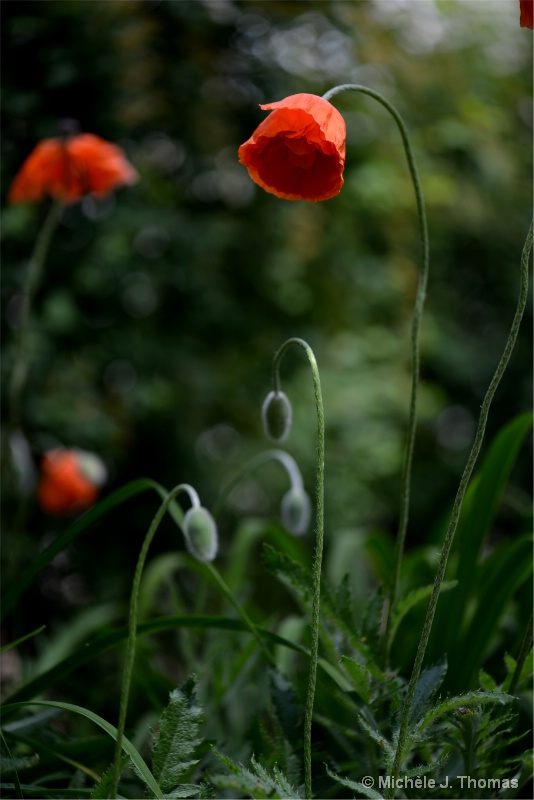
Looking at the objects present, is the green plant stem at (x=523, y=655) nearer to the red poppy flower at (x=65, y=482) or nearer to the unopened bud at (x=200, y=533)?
the unopened bud at (x=200, y=533)

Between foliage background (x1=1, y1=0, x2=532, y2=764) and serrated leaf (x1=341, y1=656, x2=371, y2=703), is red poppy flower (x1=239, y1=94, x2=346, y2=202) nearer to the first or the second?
serrated leaf (x1=341, y1=656, x2=371, y2=703)

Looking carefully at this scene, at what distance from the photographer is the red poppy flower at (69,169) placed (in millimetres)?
1409

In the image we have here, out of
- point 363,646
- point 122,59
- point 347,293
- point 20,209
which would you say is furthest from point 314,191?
point 347,293

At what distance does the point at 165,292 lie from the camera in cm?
256

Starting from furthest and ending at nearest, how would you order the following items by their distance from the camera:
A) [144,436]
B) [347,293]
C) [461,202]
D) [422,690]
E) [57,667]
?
[461,202], [347,293], [144,436], [57,667], [422,690]

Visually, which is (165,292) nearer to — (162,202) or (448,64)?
(162,202)

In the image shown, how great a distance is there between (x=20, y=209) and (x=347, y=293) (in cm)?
118

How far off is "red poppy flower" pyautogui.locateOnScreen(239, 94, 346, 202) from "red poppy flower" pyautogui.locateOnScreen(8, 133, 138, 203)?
715mm

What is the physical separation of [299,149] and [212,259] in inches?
70.8

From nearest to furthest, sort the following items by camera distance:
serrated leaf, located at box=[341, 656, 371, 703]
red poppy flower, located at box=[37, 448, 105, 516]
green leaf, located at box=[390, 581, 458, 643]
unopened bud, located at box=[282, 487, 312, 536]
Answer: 1. serrated leaf, located at box=[341, 656, 371, 703]
2. green leaf, located at box=[390, 581, 458, 643]
3. unopened bud, located at box=[282, 487, 312, 536]
4. red poppy flower, located at box=[37, 448, 105, 516]

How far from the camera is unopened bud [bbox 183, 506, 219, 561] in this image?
3.04ft

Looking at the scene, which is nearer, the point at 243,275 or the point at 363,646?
the point at 363,646

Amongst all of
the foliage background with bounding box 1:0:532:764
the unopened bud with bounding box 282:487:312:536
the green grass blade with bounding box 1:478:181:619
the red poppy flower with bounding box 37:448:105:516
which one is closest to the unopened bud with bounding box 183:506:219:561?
the green grass blade with bounding box 1:478:181:619

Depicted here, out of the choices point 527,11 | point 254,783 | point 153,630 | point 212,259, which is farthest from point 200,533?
point 212,259
